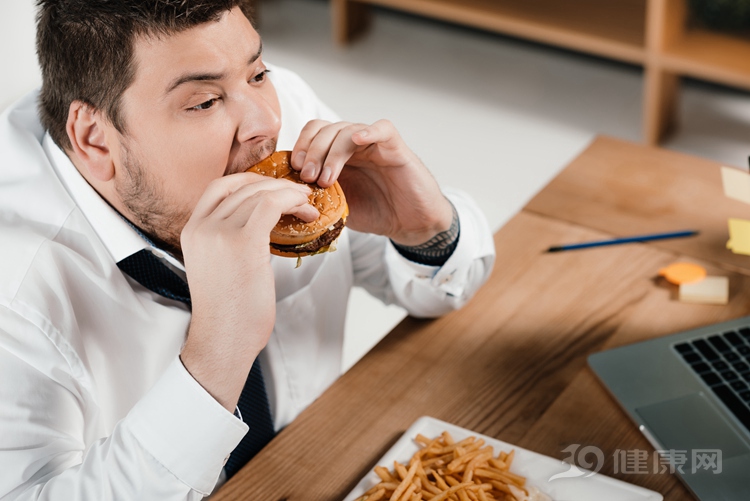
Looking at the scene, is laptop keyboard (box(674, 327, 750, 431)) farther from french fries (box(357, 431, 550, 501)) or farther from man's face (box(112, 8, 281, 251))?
man's face (box(112, 8, 281, 251))

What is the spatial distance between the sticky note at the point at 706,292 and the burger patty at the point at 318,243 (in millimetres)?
564

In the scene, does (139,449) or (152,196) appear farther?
(152,196)

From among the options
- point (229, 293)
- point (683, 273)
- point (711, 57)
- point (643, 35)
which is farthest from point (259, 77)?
point (643, 35)

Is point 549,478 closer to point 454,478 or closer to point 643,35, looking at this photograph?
point 454,478

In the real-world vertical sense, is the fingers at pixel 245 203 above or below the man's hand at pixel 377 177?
above

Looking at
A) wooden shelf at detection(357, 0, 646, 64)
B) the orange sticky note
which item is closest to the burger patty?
the orange sticky note

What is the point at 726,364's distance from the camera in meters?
1.36

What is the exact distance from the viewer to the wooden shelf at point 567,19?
381cm

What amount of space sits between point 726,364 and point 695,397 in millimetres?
85

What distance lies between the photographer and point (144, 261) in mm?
1386

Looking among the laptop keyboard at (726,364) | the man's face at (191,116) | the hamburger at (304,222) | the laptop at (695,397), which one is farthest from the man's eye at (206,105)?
the laptop keyboard at (726,364)

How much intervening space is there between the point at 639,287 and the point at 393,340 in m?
0.41

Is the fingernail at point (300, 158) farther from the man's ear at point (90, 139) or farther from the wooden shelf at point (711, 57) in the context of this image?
the wooden shelf at point (711, 57)

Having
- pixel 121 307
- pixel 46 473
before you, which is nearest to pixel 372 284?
pixel 121 307
